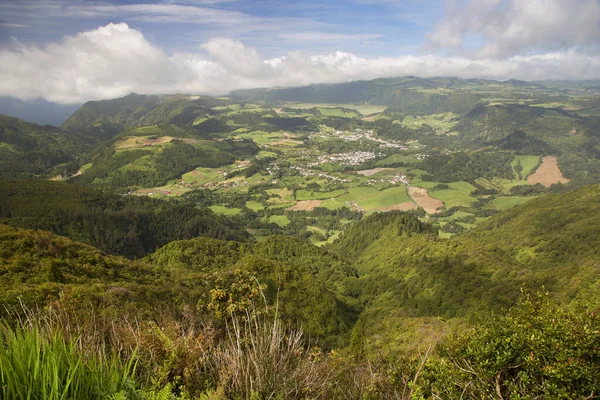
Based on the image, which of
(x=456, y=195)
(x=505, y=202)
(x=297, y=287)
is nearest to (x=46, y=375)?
(x=297, y=287)

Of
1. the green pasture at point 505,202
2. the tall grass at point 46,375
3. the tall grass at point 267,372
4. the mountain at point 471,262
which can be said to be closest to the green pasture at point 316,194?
the mountain at point 471,262

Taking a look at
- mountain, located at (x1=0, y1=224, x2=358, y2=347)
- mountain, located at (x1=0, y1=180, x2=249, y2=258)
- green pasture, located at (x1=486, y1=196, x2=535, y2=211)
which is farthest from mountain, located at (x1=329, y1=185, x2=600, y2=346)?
mountain, located at (x1=0, y1=180, x2=249, y2=258)

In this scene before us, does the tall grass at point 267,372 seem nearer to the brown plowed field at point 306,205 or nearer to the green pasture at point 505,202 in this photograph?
the brown plowed field at point 306,205

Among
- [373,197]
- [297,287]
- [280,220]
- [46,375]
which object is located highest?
[46,375]

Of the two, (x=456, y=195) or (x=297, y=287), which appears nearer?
(x=297, y=287)

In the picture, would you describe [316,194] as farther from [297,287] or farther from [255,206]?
[297,287]

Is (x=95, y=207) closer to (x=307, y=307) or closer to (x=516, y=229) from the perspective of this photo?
(x=307, y=307)

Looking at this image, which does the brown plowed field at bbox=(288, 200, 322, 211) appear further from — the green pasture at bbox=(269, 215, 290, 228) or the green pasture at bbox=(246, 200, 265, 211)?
the green pasture at bbox=(246, 200, 265, 211)
